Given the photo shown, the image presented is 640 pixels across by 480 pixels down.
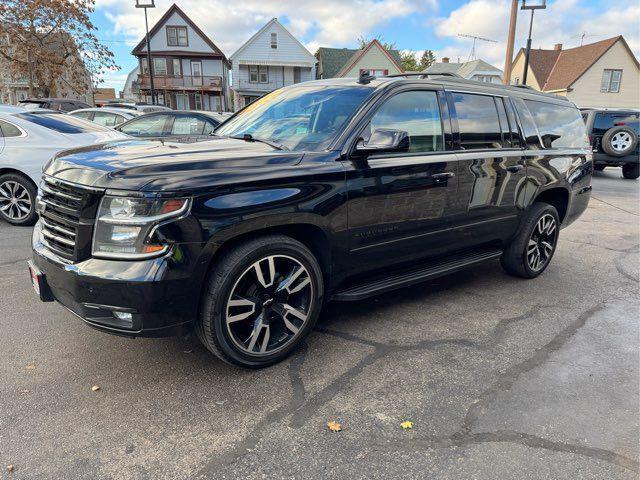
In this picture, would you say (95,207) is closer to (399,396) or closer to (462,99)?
(399,396)

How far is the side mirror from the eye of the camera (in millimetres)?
3084

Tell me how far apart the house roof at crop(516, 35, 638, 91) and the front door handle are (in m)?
41.9

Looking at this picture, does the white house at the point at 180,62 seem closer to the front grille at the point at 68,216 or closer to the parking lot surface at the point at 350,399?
the parking lot surface at the point at 350,399

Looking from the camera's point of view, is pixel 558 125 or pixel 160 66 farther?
pixel 160 66

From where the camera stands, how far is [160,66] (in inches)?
1635

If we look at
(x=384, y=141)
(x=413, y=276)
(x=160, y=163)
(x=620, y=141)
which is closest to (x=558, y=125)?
(x=413, y=276)

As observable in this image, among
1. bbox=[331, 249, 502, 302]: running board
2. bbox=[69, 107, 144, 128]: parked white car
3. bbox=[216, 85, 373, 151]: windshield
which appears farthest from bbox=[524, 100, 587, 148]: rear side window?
bbox=[69, 107, 144, 128]: parked white car

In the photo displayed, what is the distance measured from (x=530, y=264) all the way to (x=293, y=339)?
299 cm

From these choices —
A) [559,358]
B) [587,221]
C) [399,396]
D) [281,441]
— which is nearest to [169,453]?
[281,441]

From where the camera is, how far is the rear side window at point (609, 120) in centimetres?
1352

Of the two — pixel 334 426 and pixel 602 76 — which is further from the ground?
pixel 602 76

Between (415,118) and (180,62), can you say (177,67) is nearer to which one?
(180,62)

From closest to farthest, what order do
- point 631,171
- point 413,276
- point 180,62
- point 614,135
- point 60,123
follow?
point 413,276, point 60,123, point 614,135, point 631,171, point 180,62

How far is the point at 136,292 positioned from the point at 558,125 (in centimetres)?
459
